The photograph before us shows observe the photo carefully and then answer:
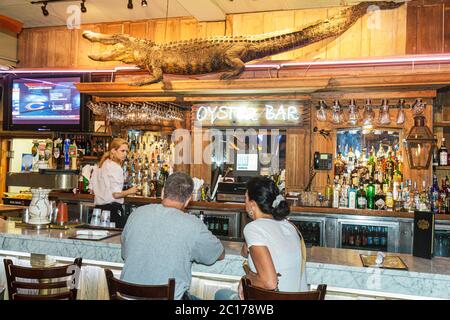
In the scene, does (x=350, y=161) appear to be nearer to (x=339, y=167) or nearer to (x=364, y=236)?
(x=339, y=167)

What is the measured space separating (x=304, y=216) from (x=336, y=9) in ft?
9.16

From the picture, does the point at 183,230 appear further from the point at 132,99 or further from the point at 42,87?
the point at 42,87

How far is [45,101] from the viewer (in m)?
6.79

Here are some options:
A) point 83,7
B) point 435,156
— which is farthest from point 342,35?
point 83,7

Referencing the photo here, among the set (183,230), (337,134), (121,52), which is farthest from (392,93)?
(183,230)

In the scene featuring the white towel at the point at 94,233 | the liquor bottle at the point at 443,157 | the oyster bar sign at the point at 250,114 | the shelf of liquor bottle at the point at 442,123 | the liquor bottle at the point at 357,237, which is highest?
the oyster bar sign at the point at 250,114

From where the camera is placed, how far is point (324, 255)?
287 cm

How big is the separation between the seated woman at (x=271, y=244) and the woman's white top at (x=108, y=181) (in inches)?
111

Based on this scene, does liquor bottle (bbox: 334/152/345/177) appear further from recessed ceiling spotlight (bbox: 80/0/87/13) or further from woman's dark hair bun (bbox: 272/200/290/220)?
recessed ceiling spotlight (bbox: 80/0/87/13)

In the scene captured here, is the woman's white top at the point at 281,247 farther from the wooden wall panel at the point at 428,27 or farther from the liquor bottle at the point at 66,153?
the liquor bottle at the point at 66,153

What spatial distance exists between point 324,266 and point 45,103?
5607mm

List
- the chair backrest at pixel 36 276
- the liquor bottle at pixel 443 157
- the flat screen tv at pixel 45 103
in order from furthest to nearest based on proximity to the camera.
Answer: the flat screen tv at pixel 45 103 → the liquor bottle at pixel 443 157 → the chair backrest at pixel 36 276

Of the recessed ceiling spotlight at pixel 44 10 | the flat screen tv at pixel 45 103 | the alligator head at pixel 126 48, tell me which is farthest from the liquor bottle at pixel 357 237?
the recessed ceiling spotlight at pixel 44 10

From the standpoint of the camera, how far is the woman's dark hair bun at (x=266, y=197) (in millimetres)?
2426
